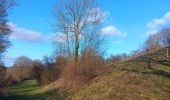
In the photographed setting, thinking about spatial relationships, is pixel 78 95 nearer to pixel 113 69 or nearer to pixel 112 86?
pixel 112 86

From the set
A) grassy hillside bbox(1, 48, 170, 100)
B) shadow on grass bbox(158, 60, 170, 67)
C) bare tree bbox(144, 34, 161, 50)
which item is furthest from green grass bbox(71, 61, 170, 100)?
bare tree bbox(144, 34, 161, 50)

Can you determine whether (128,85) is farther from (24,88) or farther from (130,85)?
(24,88)

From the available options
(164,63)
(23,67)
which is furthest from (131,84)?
(23,67)

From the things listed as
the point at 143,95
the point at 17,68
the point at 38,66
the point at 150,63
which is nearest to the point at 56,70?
the point at 38,66

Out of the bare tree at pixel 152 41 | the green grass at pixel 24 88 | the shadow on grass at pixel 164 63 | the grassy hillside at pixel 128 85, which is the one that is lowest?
the green grass at pixel 24 88

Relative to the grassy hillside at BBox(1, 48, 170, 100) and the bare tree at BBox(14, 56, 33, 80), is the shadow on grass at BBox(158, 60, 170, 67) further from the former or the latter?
the bare tree at BBox(14, 56, 33, 80)

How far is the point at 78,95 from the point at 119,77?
4.32m

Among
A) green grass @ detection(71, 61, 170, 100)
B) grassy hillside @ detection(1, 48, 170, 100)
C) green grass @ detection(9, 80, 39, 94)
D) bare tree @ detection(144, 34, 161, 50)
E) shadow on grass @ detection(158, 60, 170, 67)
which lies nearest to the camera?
green grass @ detection(71, 61, 170, 100)

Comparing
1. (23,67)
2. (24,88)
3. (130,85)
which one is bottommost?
(24,88)

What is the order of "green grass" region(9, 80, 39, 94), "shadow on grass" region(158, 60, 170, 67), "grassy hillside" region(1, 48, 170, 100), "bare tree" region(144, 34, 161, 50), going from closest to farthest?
"grassy hillside" region(1, 48, 170, 100)
"shadow on grass" region(158, 60, 170, 67)
"green grass" region(9, 80, 39, 94)
"bare tree" region(144, 34, 161, 50)

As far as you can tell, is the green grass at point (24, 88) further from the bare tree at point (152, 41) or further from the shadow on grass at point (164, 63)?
the bare tree at point (152, 41)

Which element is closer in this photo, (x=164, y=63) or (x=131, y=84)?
(x=131, y=84)

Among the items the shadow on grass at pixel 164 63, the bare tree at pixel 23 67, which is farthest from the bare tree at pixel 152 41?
the shadow on grass at pixel 164 63

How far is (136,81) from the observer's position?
31.3m
